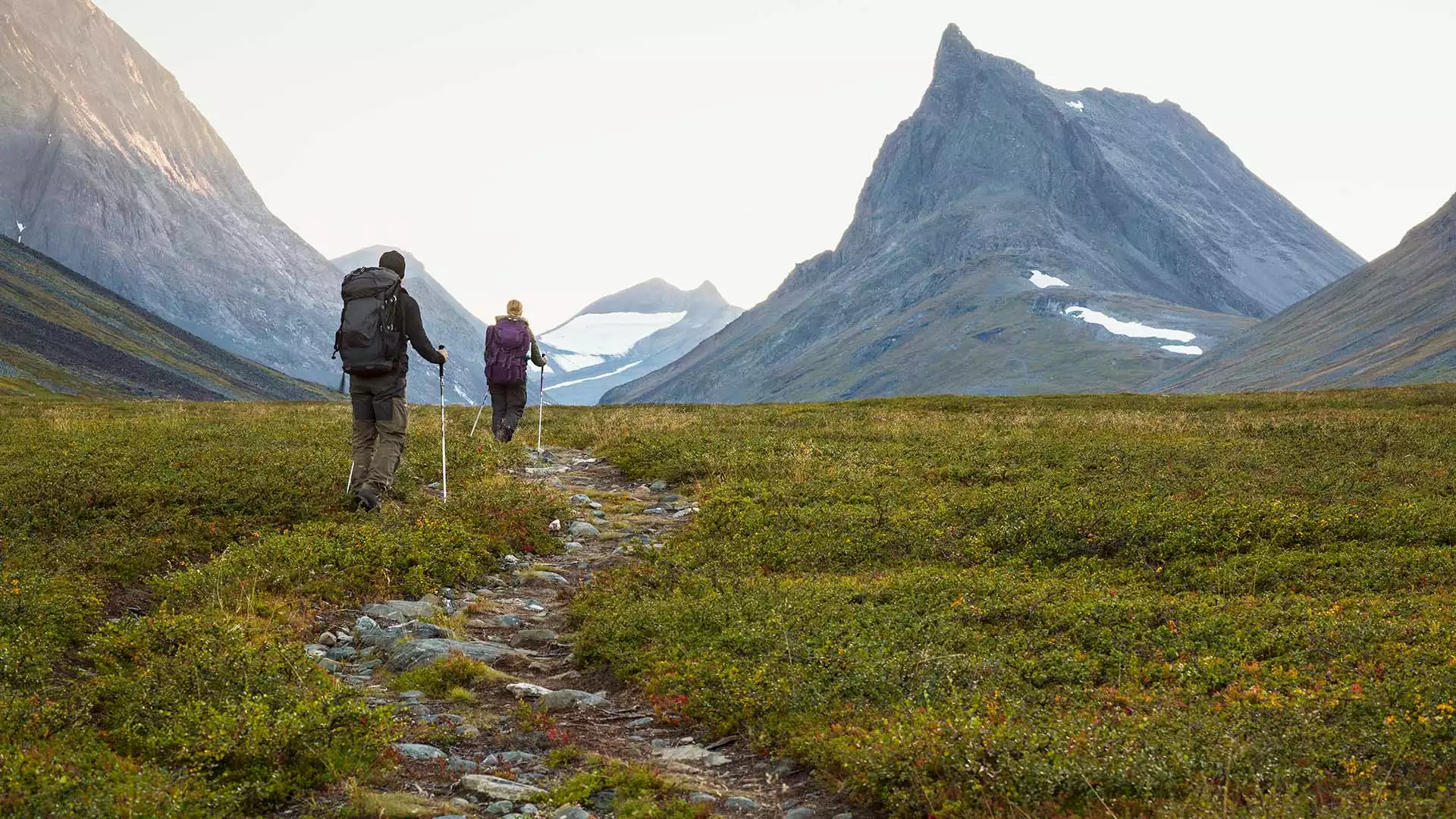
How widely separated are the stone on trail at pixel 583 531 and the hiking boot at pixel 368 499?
345 centimetres

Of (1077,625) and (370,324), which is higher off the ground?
(370,324)

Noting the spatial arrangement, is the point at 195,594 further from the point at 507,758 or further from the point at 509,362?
the point at 509,362

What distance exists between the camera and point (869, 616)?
11.9 meters

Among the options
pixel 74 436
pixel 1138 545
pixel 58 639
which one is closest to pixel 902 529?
pixel 1138 545

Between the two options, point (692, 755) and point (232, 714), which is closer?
point (232, 714)

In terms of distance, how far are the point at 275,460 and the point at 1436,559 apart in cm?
1975

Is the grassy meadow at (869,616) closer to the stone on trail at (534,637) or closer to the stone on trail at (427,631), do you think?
the stone on trail at (534,637)

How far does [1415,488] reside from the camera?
18.1m

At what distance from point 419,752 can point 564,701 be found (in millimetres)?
1925

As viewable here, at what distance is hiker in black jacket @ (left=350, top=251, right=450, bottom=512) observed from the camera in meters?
17.7

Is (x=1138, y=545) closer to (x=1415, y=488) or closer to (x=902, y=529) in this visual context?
(x=902, y=529)

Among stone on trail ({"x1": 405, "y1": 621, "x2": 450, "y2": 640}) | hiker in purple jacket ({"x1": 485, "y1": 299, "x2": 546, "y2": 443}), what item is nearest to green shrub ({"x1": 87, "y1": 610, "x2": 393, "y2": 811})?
stone on trail ({"x1": 405, "y1": 621, "x2": 450, "y2": 640})

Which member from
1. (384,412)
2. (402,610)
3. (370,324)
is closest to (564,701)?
(402,610)

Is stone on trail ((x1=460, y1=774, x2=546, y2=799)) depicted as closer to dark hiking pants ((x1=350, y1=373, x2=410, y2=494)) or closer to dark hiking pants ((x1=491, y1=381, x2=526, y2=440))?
dark hiking pants ((x1=350, y1=373, x2=410, y2=494))
